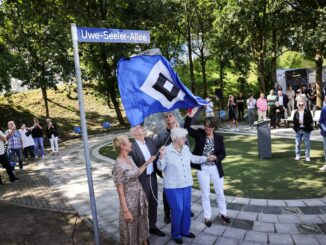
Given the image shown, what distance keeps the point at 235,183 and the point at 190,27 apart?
19764 millimetres

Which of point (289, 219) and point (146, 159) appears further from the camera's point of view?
point (289, 219)

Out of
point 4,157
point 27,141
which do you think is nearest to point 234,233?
point 4,157

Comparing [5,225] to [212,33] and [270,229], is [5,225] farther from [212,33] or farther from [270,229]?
[212,33]

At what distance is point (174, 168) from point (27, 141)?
11765 mm

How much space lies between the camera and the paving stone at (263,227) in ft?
19.3

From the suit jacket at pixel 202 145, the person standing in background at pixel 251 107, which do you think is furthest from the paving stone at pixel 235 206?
the person standing in background at pixel 251 107

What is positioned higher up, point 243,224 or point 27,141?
point 27,141

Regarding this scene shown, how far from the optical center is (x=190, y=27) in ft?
86.1

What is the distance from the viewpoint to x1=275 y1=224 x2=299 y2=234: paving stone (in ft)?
18.9

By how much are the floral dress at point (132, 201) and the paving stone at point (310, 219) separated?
3.16 m

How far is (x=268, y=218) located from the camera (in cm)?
637

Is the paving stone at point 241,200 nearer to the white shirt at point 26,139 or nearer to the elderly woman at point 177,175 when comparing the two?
the elderly woman at point 177,175

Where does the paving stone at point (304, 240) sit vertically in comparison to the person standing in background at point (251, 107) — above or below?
below

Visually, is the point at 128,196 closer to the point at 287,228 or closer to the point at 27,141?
the point at 287,228
